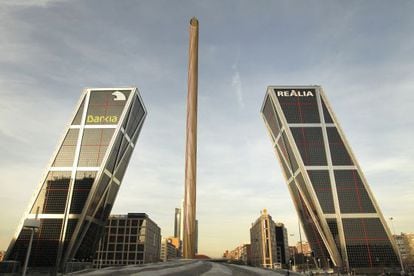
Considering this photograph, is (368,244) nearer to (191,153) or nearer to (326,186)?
(326,186)

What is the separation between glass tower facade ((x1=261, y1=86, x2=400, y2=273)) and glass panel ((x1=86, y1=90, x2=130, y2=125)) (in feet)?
139

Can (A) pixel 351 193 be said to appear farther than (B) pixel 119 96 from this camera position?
No

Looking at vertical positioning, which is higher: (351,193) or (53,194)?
(351,193)

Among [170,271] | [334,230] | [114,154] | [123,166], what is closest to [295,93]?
[334,230]

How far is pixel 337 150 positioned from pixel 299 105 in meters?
15.8

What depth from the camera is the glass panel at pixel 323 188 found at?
74188 millimetres

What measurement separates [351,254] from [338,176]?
18.5 meters

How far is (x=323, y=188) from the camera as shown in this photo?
75438 millimetres

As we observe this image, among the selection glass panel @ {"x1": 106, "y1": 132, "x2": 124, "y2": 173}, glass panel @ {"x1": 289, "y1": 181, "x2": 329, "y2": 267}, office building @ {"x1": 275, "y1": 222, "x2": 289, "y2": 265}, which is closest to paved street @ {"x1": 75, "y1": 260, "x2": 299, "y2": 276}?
glass panel @ {"x1": 106, "y1": 132, "x2": 124, "y2": 173}

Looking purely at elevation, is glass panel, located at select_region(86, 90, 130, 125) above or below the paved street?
above

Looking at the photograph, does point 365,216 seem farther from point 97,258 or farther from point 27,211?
point 97,258

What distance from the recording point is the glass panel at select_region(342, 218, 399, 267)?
228 ft

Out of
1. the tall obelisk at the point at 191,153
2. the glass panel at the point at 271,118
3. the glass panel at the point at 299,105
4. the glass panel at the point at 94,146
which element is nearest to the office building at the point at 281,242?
the glass panel at the point at 271,118

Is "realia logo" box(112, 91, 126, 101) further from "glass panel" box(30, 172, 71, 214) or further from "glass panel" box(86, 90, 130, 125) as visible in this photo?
"glass panel" box(30, 172, 71, 214)
